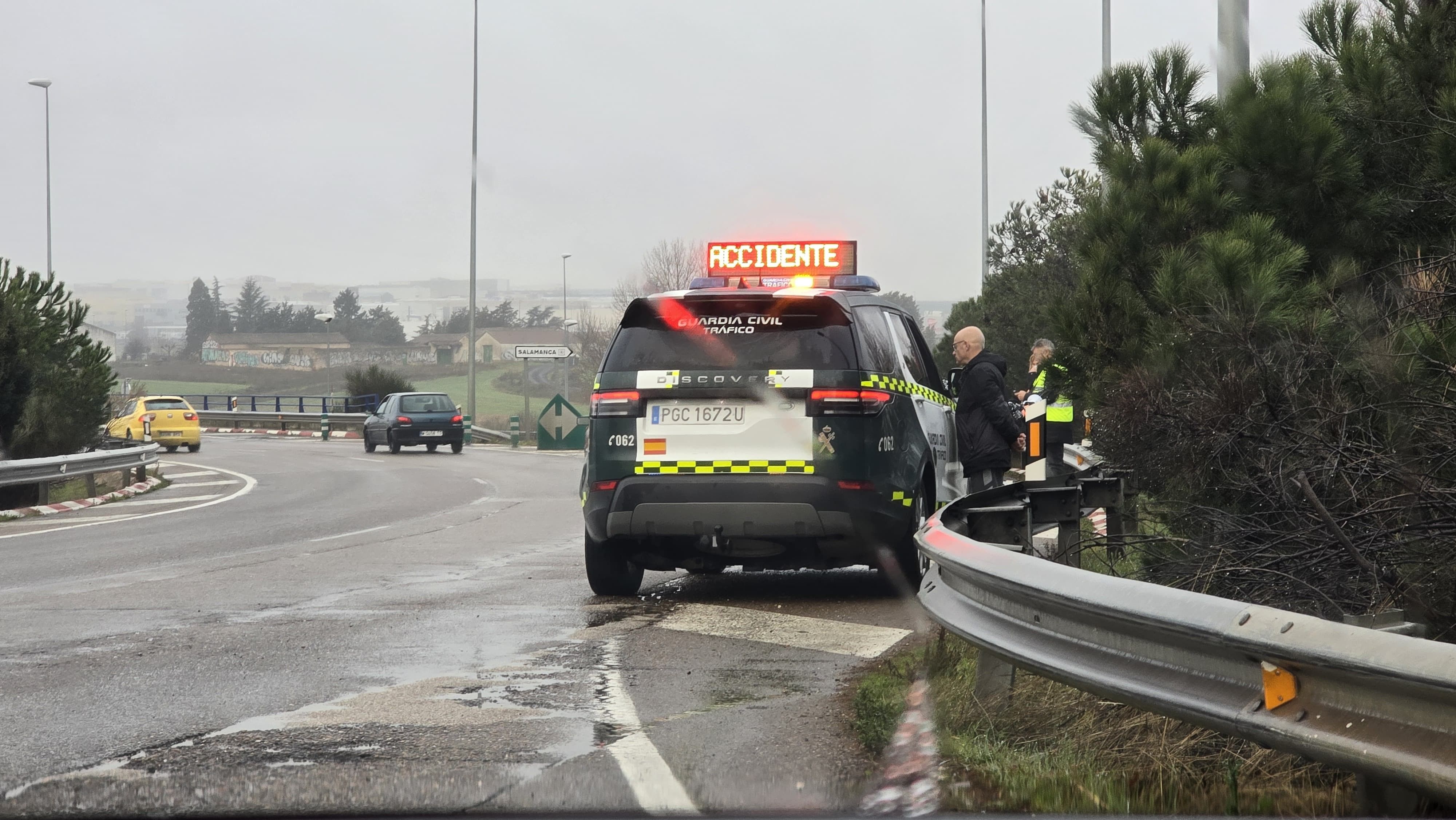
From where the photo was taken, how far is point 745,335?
912 centimetres

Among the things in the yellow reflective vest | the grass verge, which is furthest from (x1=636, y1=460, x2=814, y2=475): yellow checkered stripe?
the grass verge

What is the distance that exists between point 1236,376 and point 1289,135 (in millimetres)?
1898

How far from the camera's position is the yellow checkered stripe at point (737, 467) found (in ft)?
29.3

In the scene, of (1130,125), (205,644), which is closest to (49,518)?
(205,644)

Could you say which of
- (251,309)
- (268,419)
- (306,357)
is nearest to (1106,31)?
(268,419)

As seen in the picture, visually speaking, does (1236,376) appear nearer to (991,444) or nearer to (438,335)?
(991,444)

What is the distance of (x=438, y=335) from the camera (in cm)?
16100

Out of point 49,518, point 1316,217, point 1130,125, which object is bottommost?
point 49,518

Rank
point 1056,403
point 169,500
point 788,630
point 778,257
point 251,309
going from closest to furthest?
point 788,630 → point 1056,403 → point 778,257 → point 169,500 → point 251,309

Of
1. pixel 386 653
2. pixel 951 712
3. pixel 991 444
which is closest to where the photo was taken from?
pixel 951 712

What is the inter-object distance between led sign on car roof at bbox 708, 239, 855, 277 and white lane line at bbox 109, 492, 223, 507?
1322 centimetres

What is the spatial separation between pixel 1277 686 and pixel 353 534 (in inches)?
517

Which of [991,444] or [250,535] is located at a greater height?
[991,444]

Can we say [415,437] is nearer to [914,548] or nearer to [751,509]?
[914,548]
